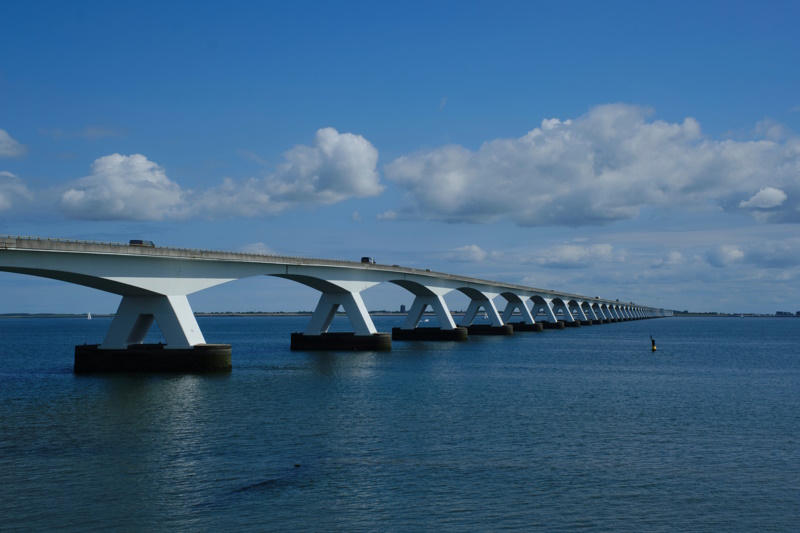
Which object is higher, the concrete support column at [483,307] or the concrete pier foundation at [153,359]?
the concrete support column at [483,307]

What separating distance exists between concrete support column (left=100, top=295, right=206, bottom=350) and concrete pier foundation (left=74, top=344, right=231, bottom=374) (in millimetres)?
625

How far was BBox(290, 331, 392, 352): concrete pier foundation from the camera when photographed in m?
77.2

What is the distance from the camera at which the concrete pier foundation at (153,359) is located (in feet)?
163

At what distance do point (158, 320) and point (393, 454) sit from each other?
97.2ft

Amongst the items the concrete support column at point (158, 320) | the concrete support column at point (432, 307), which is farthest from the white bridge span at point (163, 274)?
the concrete support column at point (432, 307)

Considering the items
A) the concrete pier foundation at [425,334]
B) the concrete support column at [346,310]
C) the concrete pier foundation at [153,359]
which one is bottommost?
the concrete pier foundation at [153,359]

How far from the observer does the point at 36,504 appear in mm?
19219

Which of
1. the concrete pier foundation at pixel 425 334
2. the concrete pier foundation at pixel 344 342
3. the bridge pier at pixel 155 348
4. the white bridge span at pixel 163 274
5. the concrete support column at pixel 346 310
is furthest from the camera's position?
the concrete pier foundation at pixel 425 334

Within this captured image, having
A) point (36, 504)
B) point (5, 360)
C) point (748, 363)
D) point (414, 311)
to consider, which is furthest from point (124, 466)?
point (414, 311)

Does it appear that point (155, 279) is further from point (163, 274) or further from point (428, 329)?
point (428, 329)

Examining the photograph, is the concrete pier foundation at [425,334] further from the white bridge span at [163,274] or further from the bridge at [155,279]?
the bridge at [155,279]

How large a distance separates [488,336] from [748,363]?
5404cm

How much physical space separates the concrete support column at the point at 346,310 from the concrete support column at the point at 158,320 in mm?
26866

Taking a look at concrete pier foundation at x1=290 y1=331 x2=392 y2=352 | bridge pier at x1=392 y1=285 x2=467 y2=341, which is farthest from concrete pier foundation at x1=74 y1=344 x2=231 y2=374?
bridge pier at x1=392 y1=285 x2=467 y2=341
